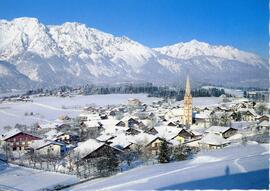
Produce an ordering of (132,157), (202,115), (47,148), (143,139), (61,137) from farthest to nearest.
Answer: (202,115) → (61,137) → (47,148) → (143,139) → (132,157)

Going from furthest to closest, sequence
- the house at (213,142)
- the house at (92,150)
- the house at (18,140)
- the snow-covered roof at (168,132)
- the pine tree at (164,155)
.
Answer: the house at (18,140)
the snow-covered roof at (168,132)
the house at (213,142)
the house at (92,150)
the pine tree at (164,155)

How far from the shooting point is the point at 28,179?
10672 mm

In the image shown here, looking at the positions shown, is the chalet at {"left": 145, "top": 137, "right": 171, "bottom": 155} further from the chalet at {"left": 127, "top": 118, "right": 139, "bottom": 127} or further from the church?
the chalet at {"left": 127, "top": 118, "right": 139, "bottom": 127}

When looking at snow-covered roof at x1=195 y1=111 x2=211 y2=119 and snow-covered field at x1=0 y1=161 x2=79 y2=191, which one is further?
snow-covered roof at x1=195 y1=111 x2=211 y2=119

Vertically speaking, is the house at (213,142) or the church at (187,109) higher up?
the church at (187,109)

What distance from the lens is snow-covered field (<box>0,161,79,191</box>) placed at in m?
9.66

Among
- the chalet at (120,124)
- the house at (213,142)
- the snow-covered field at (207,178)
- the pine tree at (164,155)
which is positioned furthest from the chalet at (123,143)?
the chalet at (120,124)

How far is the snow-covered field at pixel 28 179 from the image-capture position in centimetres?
966

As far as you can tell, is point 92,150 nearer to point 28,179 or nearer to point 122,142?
point 122,142

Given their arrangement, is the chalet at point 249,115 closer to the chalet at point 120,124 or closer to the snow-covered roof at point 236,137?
the chalet at point 120,124

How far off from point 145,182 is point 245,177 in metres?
1.95

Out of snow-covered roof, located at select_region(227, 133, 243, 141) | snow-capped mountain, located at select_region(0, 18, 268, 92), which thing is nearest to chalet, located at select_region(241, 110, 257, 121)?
snow-covered roof, located at select_region(227, 133, 243, 141)

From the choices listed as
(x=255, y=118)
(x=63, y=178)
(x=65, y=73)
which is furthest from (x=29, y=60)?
(x=63, y=178)

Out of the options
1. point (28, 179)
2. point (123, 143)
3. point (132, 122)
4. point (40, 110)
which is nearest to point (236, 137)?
point (123, 143)
